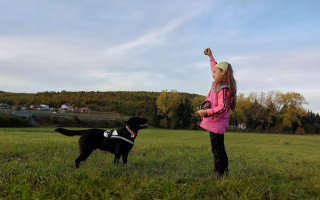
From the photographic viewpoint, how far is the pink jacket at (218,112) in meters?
3.92

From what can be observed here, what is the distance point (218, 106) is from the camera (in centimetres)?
396

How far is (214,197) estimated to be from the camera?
2.94m

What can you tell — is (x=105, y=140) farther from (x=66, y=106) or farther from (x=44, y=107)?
(x=44, y=107)

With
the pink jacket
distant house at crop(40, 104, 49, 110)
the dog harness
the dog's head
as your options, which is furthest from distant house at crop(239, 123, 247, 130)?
distant house at crop(40, 104, 49, 110)

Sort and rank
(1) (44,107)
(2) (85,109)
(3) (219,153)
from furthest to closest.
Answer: (1) (44,107), (2) (85,109), (3) (219,153)

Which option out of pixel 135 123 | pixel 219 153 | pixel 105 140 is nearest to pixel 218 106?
pixel 219 153

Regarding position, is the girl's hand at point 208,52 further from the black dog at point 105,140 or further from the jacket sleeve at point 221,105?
the black dog at point 105,140

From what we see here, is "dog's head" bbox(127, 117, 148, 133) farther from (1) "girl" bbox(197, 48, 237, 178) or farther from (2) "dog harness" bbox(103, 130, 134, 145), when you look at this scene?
(1) "girl" bbox(197, 48, 237, 178)

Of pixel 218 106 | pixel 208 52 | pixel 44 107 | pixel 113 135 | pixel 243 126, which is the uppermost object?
pixel 208 52

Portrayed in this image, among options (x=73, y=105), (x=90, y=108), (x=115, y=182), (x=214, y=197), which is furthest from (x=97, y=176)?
(x=73, y=105)

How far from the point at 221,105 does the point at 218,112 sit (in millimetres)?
143

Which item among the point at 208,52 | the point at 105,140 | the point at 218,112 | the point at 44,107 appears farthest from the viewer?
the point at 44,107

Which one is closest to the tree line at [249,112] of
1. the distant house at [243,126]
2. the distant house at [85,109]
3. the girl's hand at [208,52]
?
the distant house at [243,126]

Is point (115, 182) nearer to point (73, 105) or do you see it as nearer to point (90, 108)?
point (90, 108)
